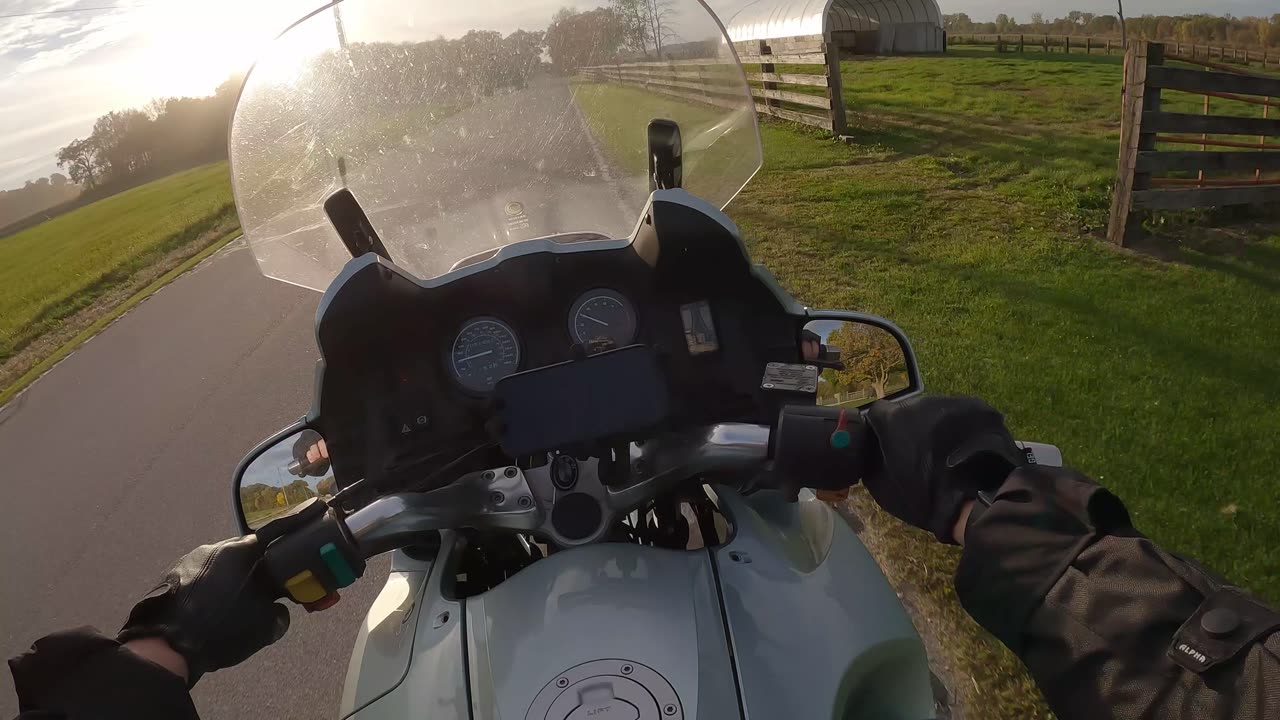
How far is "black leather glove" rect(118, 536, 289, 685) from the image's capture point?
1.31 m

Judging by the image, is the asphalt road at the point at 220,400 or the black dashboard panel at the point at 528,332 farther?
the asphalt road at the point at 220,400

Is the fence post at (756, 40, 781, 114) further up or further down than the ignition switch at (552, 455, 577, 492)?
further up

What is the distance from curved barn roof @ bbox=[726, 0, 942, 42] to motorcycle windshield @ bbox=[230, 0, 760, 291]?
22.8 meters

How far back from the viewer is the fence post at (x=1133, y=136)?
6.45 meters

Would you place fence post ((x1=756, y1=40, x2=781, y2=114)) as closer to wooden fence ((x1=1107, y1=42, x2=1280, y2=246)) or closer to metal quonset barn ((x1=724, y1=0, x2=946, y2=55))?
wooden fence ((x1=1107, y1=42, x2=1280, y2=246))

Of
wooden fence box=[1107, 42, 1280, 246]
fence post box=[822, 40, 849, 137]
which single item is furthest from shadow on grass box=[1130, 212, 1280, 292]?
fence post box=[822, 40, 849, 137]

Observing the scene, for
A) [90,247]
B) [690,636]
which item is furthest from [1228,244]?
[90,247]

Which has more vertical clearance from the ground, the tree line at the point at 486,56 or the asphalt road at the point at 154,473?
the tree line at the point at 486,56

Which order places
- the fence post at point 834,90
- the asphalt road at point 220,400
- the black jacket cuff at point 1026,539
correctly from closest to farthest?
the black jacket cuff at point 1026,539 → the asphalt road at point 220,400 → the fence post at point 834,90

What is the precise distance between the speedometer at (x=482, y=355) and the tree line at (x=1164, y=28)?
29.6m

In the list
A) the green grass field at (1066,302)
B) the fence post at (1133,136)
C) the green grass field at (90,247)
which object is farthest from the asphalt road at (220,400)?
the fence post at (1133,136)

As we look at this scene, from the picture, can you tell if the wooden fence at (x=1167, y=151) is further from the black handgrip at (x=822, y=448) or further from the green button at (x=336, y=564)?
the green button at (x=336, y=564)

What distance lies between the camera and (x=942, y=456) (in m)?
1.34

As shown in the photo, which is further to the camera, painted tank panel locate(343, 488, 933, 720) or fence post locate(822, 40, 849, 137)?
fence post locate(822, 40, 849, 137)
